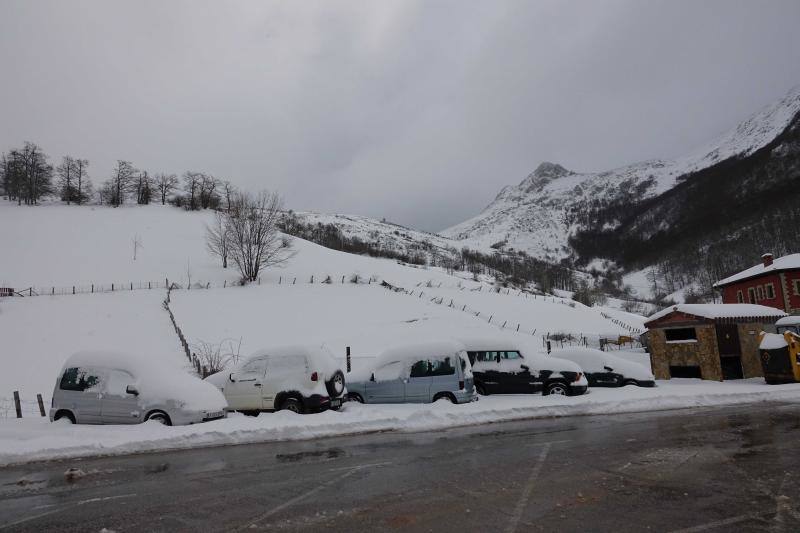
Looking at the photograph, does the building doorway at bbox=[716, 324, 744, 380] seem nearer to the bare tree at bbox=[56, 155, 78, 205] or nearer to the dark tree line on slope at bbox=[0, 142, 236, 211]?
the dark tree line on slope at bbox=[0, 142, 236, 211]

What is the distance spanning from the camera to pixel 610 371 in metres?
16.3

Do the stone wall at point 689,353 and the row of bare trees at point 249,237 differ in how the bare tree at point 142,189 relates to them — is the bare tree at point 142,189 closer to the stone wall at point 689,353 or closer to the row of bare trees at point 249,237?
the row of bare trees at point 249,237

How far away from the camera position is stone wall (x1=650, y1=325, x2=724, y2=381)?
717 inches

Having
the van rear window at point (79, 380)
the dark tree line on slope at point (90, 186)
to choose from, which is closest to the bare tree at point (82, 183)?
the dark tree line on slope at point (90, 186)

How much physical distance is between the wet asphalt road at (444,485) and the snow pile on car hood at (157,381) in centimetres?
205

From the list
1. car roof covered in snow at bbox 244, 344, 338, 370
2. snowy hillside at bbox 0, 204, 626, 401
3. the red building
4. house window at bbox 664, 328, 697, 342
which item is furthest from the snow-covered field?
the red building

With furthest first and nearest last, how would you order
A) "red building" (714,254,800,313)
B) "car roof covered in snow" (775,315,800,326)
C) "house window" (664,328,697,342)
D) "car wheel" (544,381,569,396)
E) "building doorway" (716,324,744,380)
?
"red building" (714,254,800,313) → "car roof covered in snow" (775,315,800,326) → "house window" (664,328,697,342) → "building doorway" (716,324,744,380) → "car wheel" (544,381,569,396)

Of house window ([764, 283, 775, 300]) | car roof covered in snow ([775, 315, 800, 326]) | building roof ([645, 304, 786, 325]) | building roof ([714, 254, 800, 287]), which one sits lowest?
car roof covered in snow ([775, 315, 800, 326])

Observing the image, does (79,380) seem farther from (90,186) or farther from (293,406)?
(90,186)

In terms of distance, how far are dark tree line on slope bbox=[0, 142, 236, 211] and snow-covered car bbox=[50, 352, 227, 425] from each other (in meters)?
62.5

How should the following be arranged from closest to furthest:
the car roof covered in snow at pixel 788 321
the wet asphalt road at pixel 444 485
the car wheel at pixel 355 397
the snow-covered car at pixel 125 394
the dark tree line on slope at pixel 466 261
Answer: the wet asphalt road at pixel 444 485 < the snow-covered car at pixel 125 394 < the car wheel at pixel 355 397 < the car roof covered in snow at pixel 788 321 < the dark tree line on slope at pixel 466 261

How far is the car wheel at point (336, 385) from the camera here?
466 inches

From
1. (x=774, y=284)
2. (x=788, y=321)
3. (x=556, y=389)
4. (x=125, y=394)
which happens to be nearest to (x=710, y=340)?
(x=788, y=321)

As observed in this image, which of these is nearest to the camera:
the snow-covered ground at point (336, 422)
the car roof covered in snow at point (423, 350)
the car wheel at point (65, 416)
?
the snow-covered ground at point (336, 422)
